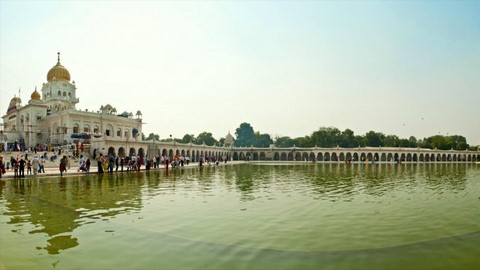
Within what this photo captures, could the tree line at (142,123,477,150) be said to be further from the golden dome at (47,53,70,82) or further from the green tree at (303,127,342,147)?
the golden dome at (47,53,70,82)

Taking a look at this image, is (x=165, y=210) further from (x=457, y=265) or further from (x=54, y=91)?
(x=54, y=91)

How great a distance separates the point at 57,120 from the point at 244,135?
98.9 m

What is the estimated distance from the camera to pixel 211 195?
14414 mm

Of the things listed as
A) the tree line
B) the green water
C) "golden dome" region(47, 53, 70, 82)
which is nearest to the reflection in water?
the green water

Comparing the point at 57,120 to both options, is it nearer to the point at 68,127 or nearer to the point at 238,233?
the point at 68,127

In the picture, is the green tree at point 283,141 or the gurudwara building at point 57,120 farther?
the green tree at point 283,141

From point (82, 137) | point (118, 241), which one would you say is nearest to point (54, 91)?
point (82, 137)

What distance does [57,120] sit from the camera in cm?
5666

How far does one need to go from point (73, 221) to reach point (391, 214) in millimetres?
8710

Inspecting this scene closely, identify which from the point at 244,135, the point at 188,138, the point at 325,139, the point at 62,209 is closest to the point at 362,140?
the point at 325,139

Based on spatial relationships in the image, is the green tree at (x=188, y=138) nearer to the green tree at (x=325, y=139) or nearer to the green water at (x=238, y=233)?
the green tree at (x=325, y=139)

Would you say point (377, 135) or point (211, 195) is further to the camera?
point (377, 135)

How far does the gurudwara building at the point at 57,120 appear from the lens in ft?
181

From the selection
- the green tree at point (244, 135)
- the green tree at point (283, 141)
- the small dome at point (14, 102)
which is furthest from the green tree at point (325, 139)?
the small dome at point (14, 102)
